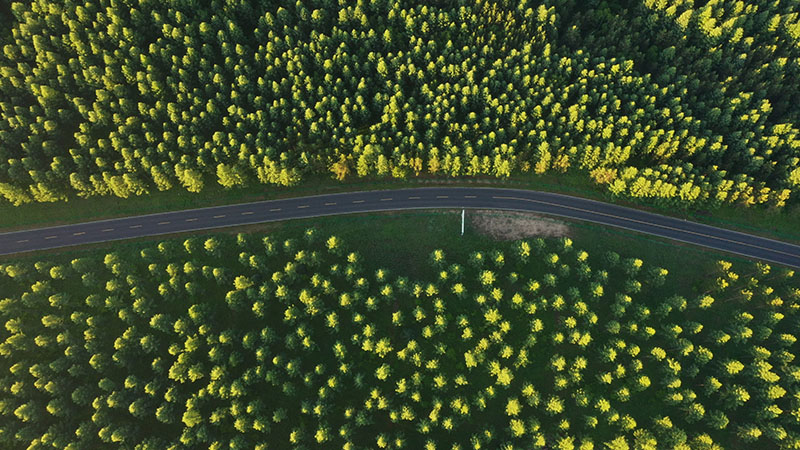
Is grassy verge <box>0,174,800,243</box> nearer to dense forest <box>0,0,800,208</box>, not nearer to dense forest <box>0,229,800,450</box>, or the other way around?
dense forest <box>0,0,800,208</box>

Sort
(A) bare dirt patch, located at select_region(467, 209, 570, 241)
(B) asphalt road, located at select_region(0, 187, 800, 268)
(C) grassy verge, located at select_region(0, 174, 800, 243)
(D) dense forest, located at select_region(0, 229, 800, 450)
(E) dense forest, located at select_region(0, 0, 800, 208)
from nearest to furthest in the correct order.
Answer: (D) dense forest, located at select_region(0, 229, 800, 450) < (E) dense forest, located at select_region(0, 0, 800, 208) < (B) asphalt road, located at select_region(0, 187, 800, 268) < (C) grassy verge, located at select_region(0, 174, 800, 243) < (A) bare dirt patch, located at select_region(467, 209, 570, 241)

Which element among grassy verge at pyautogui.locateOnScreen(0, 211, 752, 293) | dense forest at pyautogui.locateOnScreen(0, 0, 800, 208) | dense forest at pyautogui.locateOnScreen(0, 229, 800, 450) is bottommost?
dense forest at pyautogui.locateOnScreen(0, 229, 800, 450)

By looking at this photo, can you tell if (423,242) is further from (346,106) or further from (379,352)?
(346,106)

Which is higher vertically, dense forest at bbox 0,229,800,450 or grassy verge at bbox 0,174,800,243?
grassy verge at bbox 0,174,800,243

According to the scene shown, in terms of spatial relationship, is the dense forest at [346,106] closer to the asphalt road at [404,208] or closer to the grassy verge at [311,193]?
the grassy verge at [311,193]

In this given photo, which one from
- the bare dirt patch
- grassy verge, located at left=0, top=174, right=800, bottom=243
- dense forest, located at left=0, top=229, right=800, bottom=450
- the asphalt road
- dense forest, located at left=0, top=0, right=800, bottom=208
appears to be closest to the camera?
dense forest, located at left=0, top=229, right=800, bottom=450

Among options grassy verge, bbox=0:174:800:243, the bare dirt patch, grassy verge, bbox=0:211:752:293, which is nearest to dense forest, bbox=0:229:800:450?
grassy verge, bbox=0:211:752:293

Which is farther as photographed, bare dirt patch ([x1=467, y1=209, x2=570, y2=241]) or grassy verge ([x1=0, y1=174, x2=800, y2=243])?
bare dirt patch ([x1=467, y1=209, x2=570, y2=241])
